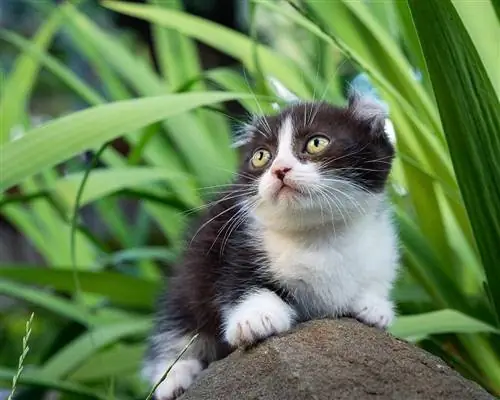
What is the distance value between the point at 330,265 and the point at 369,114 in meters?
0.16

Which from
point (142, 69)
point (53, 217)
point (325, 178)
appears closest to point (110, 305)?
point (53, 217)

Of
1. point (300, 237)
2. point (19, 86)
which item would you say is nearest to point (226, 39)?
point (19, 86)

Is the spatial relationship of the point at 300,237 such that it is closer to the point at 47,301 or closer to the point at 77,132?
the point at 77,132

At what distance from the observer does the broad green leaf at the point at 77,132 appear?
2.61ft

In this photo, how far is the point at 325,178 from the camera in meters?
0.79

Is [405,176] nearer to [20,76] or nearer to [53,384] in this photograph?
[53,384]

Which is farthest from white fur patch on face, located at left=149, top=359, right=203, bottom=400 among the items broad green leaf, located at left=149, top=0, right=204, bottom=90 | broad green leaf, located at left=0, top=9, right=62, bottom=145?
broad green leaf, located at left=149, top=0, right=204, bottom=90

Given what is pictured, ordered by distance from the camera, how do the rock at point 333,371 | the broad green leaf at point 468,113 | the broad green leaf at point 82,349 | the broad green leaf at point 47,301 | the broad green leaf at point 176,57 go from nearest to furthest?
the rock at point 333,371 → the broad green leaf at point 468,113 → the broad green leaf at point 82,349 → the broad green leaf at point 47,301 → the broad green leaf at point 176,57

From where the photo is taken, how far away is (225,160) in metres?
1.47

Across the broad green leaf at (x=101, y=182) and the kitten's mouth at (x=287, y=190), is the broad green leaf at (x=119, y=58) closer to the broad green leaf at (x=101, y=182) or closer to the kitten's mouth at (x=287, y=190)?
the broad green leaf at (x=101, y=182)

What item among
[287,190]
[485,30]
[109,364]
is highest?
[485,30]

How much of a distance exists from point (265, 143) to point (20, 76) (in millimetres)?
733

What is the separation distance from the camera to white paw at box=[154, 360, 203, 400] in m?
0.85

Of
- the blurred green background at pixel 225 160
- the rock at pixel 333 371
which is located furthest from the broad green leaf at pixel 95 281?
the rock at pixel 333 371
